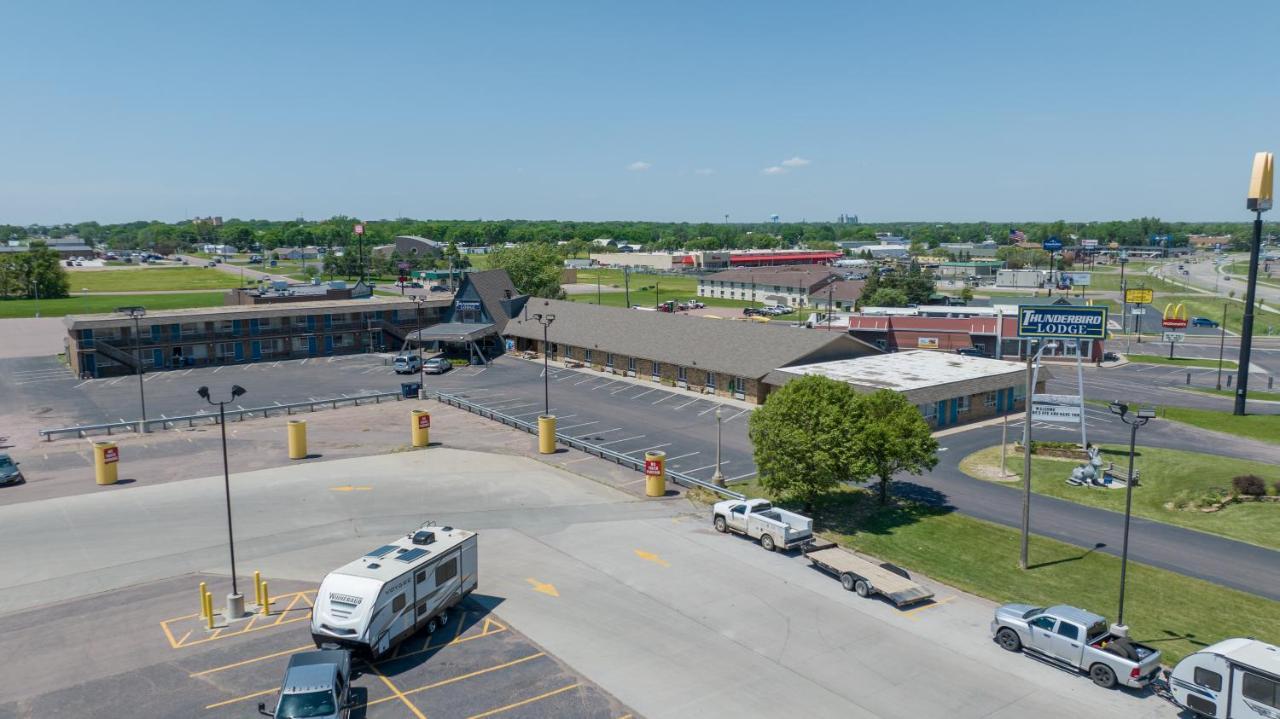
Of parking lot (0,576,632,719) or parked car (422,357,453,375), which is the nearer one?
parking lot (0,576,632,719)

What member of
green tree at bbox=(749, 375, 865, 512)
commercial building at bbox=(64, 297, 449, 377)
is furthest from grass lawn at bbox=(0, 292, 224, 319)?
green tree at bbox=(749, 375, 865, 512)

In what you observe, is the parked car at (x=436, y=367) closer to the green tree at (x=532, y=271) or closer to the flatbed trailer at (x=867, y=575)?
the green tree at (x=532, y=271)

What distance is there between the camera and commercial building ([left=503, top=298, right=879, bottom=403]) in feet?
201

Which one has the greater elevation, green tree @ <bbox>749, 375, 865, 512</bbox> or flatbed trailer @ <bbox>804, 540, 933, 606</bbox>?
green tree @ <bbox>749, 375, 865, 512</bbox>

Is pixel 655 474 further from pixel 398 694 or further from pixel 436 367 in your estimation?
pixel 436 367

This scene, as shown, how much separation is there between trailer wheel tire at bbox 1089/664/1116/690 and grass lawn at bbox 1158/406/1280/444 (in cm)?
3824

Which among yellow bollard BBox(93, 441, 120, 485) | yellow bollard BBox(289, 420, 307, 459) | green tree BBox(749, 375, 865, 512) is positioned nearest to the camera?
green tree BBox(749, 375, 865, 512)

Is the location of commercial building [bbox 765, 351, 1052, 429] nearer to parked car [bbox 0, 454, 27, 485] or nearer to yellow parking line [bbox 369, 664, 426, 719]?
yellow parking line [bbox 369, 664, 426, 719]

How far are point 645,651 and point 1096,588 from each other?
17.4 metres

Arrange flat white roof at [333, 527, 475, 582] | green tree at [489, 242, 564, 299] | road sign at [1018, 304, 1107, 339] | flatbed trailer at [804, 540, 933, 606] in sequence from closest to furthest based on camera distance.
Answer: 1. flat white roof at [333, 527, 475, 582]
2. flatbed trailer at [804, 540, 933, 606]
3. road sign at [1018, 304, 1107, 339]
4. green tree at [489, 242, 564, 299]

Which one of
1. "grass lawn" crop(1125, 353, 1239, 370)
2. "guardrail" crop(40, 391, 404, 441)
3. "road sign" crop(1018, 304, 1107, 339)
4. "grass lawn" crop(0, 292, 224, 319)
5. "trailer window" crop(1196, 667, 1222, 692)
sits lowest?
"grass lawn" crop(1125, 353, 1239, 370)

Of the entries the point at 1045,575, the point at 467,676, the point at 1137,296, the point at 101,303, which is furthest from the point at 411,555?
the point at 101,303

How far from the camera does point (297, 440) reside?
44.7m

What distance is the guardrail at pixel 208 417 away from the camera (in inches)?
1977
